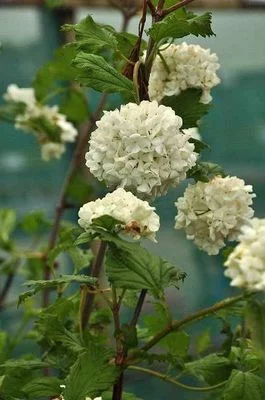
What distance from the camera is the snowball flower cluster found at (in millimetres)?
702

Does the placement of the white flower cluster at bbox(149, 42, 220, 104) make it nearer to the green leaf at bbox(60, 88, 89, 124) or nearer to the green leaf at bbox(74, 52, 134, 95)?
the green leaf at bbox(74, 52, 134, 95)

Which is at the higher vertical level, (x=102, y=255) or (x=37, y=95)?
(x=37, y=95)

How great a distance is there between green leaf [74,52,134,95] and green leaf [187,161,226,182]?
0.10 m

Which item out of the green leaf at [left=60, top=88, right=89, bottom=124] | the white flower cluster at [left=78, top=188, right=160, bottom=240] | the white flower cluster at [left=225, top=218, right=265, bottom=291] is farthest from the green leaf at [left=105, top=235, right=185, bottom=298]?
the green leaf at [left=60, top=88, right=89, bottom=124]

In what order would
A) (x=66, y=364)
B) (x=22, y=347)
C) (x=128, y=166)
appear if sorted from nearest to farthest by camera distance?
(x=128, y=166)
(x=66, y=364)
(x=22, y=347)

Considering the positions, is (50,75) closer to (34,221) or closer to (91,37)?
(34,221)

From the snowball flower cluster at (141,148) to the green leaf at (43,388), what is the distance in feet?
0.77

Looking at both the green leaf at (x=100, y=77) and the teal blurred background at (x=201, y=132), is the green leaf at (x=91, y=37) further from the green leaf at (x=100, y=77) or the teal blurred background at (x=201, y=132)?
the teal blurred background at (x=201, y=132)

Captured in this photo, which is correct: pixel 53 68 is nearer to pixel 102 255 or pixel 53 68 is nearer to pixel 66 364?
pixel 102 255

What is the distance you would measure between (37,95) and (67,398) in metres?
0.75

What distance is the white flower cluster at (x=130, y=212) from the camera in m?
0.68

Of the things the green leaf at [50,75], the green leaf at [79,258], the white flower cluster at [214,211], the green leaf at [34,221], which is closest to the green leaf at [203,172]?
the white flower cluster at [214,211]

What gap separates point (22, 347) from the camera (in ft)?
6.13

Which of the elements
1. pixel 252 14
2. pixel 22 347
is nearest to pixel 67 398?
pixel 22 347
